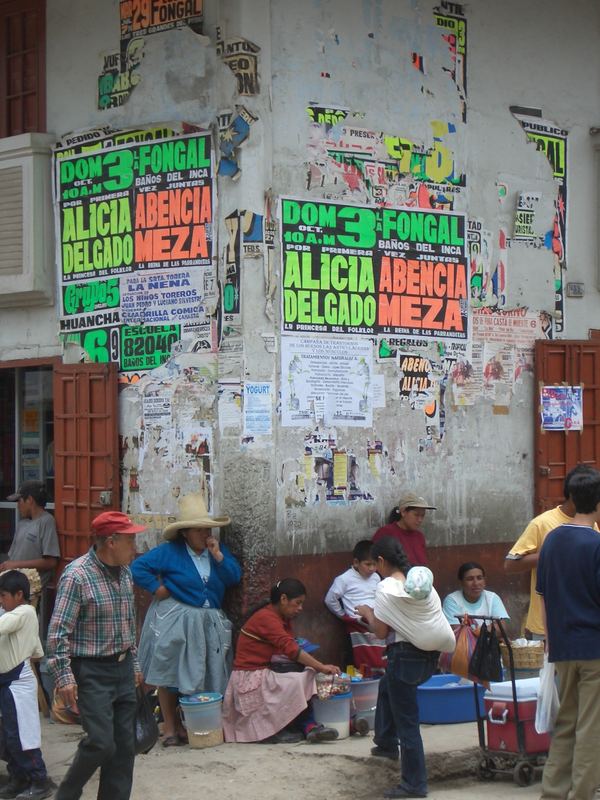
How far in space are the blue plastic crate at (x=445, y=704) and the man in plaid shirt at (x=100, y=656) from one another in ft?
9.24

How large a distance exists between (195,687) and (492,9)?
5.94 metres

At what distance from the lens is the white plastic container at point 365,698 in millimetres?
8117

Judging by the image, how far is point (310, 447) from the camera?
8.62 metres

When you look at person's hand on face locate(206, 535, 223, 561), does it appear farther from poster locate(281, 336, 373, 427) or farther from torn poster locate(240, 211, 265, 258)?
torn poster locate(240, 211, 265, 258)

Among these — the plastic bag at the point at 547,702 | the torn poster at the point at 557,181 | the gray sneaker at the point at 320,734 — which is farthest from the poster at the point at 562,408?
the plastic bag at the point at 547,702

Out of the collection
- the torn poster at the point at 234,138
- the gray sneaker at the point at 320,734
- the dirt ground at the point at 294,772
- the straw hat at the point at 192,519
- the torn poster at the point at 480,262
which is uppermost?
the torn poster at the point at 234,138

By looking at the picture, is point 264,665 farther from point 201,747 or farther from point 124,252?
point 124,252

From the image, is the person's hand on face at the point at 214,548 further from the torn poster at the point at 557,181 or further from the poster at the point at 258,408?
→ the torn poster at the point at 557,181

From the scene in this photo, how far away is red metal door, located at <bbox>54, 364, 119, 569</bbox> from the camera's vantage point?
9008mm

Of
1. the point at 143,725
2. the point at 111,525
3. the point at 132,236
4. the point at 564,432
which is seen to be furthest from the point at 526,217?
the point at 143,725

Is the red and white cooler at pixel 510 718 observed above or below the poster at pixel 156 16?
below

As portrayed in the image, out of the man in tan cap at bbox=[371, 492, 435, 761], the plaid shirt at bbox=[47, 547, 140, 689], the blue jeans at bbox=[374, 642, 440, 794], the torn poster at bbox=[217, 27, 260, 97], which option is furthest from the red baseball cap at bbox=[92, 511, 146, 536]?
the torn poster at bbox=[217, 27, 260, 97]

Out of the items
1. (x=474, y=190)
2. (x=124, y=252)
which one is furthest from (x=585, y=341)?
(x=124, y=252)

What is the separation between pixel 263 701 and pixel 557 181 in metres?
5.09
